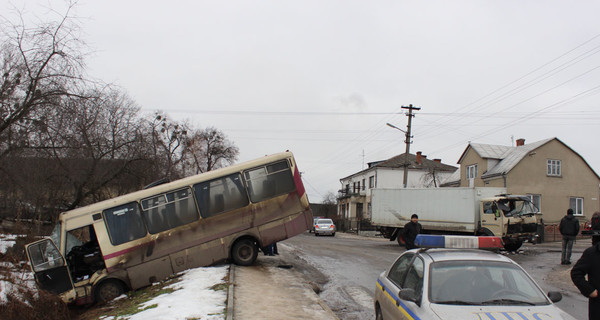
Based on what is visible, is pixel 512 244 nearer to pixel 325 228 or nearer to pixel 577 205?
pixel 577 205

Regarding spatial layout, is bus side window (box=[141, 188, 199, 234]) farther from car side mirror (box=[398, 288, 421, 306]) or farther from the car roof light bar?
car side mirror (box=[398, 288, 421, 306])

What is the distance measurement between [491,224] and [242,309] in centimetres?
1599

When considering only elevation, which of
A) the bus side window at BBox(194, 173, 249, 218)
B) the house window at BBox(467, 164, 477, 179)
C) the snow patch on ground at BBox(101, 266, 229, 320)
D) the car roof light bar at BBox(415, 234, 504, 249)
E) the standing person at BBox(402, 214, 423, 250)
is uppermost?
the house window at BBox(467, 164, 477, 179)

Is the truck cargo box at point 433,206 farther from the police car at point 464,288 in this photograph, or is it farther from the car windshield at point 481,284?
the car windshield at point 481,284

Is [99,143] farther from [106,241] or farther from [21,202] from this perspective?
[106,241]

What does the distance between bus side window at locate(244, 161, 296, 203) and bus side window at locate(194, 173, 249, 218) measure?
30 centimetres

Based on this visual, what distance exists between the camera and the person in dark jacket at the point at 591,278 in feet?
16.5

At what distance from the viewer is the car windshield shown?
501 centimetres

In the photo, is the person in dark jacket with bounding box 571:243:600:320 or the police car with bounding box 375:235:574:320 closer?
the police car with bounding box 375:235:574:320

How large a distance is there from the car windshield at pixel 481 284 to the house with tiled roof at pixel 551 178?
3102 cm

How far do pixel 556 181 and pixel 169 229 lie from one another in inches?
1279

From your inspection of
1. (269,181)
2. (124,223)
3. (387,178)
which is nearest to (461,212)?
(269,181)

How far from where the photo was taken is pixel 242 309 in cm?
799

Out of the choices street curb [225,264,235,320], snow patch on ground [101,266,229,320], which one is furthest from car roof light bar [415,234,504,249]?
snow patch on ground [101,266,229,320]
